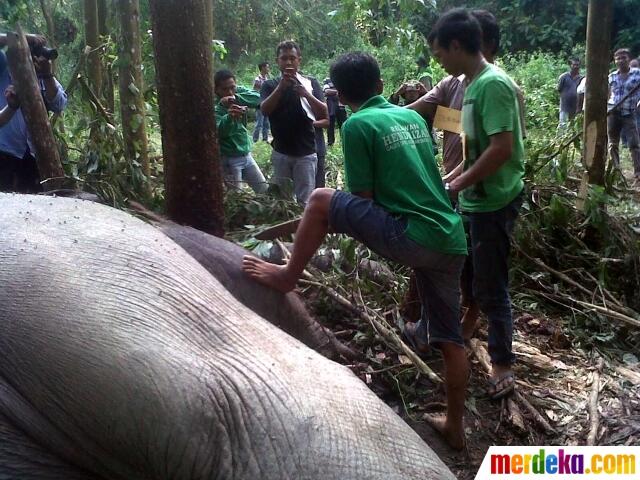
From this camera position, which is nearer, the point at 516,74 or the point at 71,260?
the point at 71,260

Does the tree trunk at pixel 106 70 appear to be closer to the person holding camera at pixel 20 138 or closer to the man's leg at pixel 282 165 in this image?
the man's leg at pixel 282 165

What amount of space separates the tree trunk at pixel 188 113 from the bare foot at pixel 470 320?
5.34ft

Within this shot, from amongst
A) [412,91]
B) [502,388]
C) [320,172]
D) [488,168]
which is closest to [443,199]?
[488,168]

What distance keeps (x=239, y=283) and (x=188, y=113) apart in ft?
3.43

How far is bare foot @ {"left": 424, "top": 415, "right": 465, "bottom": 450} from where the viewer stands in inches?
133

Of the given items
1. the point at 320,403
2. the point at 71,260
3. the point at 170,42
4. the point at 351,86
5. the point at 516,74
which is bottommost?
the point at 516,74

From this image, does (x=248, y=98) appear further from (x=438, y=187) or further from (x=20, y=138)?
(x=438, y=187)

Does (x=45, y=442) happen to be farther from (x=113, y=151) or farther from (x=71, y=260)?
(x=113, y=151)

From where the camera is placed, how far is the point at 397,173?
Result: 116 inches

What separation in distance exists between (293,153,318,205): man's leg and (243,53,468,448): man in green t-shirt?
3.64 metres

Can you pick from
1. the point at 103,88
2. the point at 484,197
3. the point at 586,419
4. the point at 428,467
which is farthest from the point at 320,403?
the point at 103,88

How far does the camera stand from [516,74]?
19.9 meters

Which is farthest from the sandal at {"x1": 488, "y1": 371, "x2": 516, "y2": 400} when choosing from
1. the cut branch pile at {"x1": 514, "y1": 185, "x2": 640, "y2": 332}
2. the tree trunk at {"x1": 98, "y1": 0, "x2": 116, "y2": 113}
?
the tree trunk at {"x1": 98, "y1": 0, "x2": 116, "y2": 113}

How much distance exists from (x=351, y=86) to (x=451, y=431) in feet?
5.62
